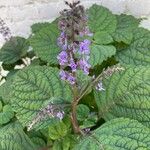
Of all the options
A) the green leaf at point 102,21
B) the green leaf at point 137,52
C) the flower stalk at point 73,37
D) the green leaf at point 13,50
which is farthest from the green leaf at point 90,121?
the green leaf at point 13,50

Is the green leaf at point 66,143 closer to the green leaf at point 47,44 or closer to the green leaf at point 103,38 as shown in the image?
the green leaf at point 47,44

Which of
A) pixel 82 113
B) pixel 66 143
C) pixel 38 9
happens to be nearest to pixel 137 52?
pixel 82 113

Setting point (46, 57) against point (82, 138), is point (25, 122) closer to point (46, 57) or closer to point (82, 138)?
point (82, 138)

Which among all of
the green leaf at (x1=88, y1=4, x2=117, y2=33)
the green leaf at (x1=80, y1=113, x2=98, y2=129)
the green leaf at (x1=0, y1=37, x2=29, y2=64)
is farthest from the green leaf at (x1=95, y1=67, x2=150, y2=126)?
the green leaf at (x1=0, y1=37, x2=29, y2=64)

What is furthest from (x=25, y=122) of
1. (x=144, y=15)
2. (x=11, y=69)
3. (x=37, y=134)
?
(x=144, y=15)

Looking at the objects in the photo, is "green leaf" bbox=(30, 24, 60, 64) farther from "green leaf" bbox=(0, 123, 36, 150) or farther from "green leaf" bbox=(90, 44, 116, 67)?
"green leaf" bbox=(0, 123, 36, 150)
